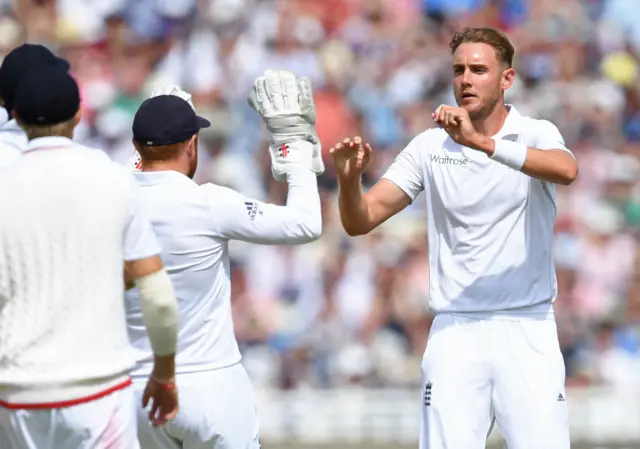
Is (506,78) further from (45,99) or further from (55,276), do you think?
(55,276)

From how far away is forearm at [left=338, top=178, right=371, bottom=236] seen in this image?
555 cm

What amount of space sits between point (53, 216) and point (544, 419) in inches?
97.9

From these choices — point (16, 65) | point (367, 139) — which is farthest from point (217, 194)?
point (367, 139)

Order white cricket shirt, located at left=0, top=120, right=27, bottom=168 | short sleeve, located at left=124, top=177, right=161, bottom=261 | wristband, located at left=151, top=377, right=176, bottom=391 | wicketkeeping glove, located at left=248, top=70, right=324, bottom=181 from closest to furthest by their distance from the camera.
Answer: short sleeve, located at left=124, top=177, right=161, bottom=261 → wristband, located at left=151, top=377, right=176, bottom=391 → white cricket shirt, located at left=0, top=120, right=27, bottom=168 → wicketkeeping glove, located at left=248, top=70, right=324, bottom=181

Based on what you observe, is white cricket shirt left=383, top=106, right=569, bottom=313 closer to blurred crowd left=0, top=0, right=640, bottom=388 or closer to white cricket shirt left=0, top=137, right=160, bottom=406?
white cricket shirt left=0, top=137, right=160, bottom=406

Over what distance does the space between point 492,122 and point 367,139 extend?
592 cm

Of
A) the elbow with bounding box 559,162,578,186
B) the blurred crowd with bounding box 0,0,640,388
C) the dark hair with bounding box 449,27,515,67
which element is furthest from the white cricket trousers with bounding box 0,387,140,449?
the blurred crowd with bounding box 0,0,640,388

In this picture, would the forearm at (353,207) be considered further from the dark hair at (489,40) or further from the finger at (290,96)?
the dark hair at (489,40)

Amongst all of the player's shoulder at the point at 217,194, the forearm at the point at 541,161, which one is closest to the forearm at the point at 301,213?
the player's shoulder at the point at 217,194

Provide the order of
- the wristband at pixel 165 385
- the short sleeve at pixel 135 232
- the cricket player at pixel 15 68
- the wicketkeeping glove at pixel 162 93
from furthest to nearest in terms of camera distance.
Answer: the wicketkeeping glove at pixel 162 93, the cricket player at pixel 15 68, the wristband at pixel 165 385, the short sleeve at pixel 135 232

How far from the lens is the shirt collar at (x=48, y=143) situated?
389 cm

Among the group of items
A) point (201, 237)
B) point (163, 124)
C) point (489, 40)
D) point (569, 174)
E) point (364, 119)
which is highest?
point (364, 119)

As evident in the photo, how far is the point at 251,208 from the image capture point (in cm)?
490

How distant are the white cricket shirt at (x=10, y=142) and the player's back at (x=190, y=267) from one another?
47 centimetres
